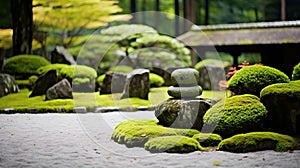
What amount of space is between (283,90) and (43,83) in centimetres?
654

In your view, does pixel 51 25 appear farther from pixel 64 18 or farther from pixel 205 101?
pixel 205 101

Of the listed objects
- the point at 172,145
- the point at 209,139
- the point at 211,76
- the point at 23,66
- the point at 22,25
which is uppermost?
the point at 22,25

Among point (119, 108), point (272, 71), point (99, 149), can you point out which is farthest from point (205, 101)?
point (119, 108)

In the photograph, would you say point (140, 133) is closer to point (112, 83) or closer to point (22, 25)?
point (112, 83)

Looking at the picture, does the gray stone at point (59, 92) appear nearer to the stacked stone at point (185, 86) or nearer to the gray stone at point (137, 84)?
the gray stone at point (137, 84)

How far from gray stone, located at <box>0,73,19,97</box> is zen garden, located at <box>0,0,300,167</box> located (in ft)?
0.10

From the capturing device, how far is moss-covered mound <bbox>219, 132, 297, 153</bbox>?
582 centimetres

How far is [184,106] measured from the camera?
7031mm

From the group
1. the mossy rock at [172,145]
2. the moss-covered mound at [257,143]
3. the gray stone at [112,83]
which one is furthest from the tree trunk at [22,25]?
the moss-covered mound at [257,143]

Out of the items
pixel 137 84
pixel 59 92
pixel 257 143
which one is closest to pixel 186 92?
pixel 257 143

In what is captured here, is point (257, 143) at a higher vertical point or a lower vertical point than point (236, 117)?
lower

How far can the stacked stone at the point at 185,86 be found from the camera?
24.0 ft

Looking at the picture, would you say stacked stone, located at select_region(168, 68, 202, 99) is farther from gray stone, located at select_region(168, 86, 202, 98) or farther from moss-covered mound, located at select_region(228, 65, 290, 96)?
moss-covered mound, located at select_region(228, 65, 290, 96)

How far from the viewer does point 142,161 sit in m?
5.38
